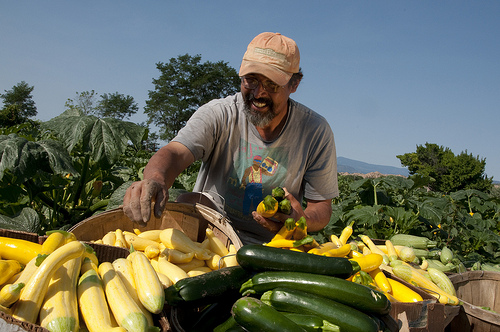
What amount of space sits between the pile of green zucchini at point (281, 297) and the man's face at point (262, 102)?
1.60 meters

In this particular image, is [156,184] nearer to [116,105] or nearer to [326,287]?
[326,287]

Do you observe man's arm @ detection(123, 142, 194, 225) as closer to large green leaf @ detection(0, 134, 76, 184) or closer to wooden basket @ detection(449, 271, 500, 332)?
large green leaf @ detection(0, 134, 76, 184)

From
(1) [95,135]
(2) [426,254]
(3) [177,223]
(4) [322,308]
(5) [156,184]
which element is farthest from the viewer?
(2) [426,254]

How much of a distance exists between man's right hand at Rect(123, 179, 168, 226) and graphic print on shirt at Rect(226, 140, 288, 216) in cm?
123

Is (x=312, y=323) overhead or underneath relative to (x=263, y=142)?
underneath

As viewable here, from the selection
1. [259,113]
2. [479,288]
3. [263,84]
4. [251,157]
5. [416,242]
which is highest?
[263,84]

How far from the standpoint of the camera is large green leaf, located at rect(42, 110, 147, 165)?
3.31 meters

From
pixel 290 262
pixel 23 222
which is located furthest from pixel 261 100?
pixel 23 222

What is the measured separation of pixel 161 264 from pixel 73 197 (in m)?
2.93

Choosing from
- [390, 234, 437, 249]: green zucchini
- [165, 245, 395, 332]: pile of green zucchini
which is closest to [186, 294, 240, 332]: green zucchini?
[165, 245, 395, 332]: pile of green zucchini

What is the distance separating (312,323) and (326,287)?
0.22 metres

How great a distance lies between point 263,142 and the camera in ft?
11.6

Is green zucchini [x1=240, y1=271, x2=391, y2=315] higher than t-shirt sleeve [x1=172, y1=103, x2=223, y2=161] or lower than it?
lower

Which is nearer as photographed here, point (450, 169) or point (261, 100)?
point (261, 100)
